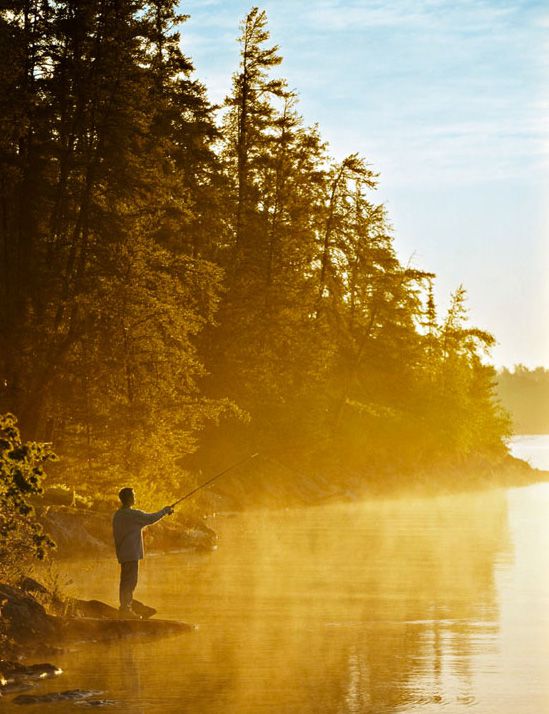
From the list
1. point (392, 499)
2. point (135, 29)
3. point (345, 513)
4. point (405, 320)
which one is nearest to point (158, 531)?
point (135, 29)

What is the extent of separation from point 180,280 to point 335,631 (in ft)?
73.2

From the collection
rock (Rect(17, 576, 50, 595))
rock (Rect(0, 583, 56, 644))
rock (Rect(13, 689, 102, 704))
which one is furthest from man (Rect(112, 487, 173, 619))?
rock (Rect(13, 689, 102, 704))

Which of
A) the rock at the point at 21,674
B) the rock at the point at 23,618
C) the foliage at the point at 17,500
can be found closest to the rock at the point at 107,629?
the rock at the point at 23,618

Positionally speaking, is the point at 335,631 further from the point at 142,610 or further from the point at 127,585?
the point at 127,585

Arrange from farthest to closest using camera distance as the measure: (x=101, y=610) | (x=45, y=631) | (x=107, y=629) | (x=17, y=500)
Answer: (x=101, y=610) < (x=107, y=629) < (x=17, y=500) < (x=45, y=631)

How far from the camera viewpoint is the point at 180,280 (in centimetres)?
3997

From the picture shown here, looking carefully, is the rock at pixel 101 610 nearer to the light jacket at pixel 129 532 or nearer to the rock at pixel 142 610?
the rock at pixel 142 610

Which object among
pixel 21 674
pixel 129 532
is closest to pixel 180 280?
pixel 129 532

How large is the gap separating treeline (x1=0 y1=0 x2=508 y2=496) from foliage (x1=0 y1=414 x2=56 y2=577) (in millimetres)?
16547

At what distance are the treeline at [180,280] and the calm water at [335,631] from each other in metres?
5.70

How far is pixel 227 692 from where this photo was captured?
1400 centimetres

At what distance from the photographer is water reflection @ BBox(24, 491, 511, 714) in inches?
548

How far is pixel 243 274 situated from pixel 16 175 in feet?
72.4

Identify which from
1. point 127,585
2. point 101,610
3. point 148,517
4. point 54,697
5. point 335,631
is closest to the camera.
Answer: point 54,697
